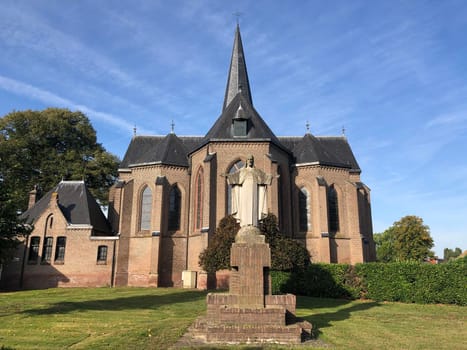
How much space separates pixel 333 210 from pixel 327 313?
17216 mm

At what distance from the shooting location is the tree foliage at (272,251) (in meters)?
16.9

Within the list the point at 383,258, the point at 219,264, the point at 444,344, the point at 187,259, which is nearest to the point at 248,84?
the point at 187,259

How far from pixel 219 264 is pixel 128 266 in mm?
14498

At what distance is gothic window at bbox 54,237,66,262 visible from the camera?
29.3 m

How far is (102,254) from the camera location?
29656 millimetres

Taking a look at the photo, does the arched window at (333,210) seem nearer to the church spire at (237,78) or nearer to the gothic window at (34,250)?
the church spire at (237,78)

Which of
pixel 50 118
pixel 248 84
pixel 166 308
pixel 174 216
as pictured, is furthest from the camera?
pixel 50 118

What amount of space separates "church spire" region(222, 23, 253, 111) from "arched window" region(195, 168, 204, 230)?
9485 mm

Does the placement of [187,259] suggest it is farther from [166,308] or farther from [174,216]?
[166,308]

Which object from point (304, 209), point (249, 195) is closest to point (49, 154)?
point (304, 209)

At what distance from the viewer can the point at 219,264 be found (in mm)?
17719

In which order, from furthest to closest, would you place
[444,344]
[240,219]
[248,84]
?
[248,84] < [240,219] < [444,344]

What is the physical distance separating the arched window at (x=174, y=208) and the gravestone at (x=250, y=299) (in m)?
20.5

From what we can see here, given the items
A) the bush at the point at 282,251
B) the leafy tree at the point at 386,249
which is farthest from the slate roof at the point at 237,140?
the leafy tree at the point at 386,249
